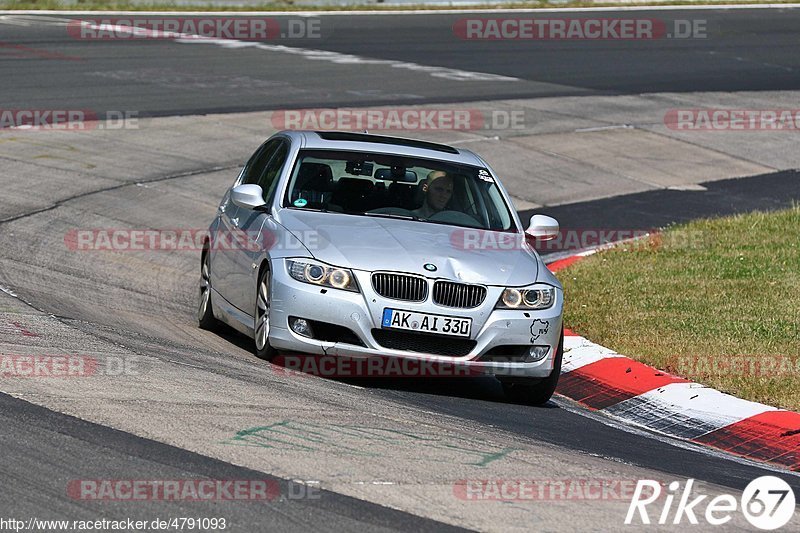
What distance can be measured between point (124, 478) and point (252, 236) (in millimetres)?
3908

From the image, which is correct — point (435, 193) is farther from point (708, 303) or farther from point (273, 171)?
point (708, 303)

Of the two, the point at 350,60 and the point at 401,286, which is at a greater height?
the point at 401,286

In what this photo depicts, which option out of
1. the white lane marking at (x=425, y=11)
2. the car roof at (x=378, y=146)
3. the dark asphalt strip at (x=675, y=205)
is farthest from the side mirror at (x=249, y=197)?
the white lane marking at (x=425, y=11)

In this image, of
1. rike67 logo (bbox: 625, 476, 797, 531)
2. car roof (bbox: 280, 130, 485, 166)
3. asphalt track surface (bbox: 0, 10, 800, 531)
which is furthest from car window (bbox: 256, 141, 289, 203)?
rike67 logo (bbox: 625, 476, 797, 531)

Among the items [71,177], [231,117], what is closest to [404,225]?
[71,177]

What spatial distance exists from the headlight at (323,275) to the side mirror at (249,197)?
1.02 meters

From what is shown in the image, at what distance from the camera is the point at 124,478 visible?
19.2 ft

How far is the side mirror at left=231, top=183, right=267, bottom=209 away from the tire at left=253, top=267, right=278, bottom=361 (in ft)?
2.15

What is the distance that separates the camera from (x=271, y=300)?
8.77 meters

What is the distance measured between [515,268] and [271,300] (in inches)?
61.6

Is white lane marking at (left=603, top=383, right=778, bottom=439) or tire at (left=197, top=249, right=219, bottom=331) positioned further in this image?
tire at (left=197, top=249, right=219, bottom=331)

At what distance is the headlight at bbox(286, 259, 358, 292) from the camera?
28.1 feet

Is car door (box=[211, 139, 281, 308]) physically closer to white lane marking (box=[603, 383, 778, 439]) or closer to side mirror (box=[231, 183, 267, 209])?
side mirror (box=[231, 183, 267, 209])

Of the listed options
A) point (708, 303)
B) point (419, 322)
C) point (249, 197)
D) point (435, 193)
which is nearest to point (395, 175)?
point (435, 193)
